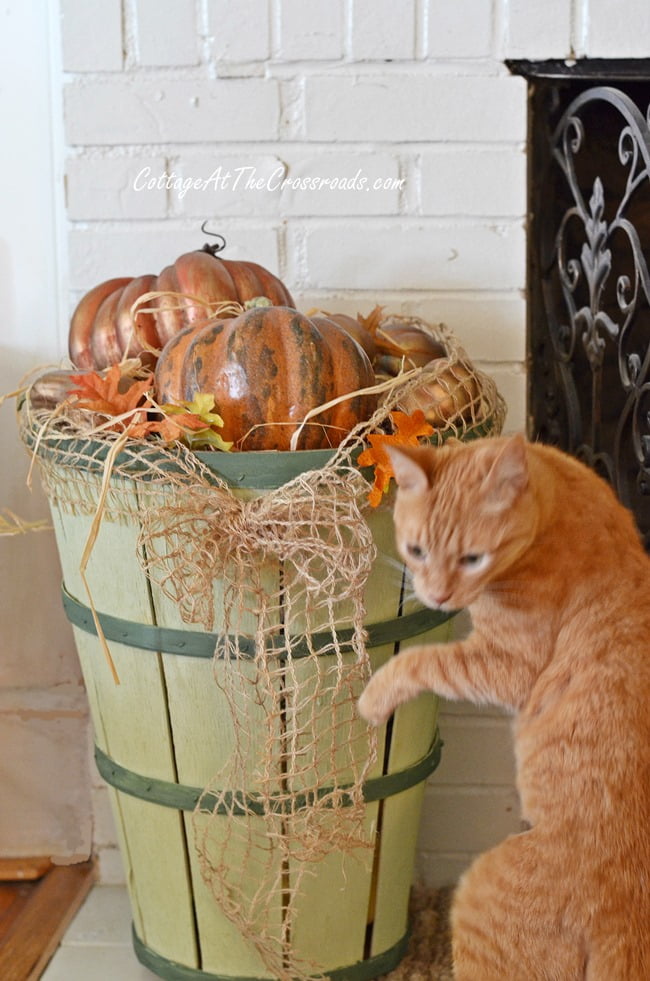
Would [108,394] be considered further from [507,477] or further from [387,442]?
[507,477]

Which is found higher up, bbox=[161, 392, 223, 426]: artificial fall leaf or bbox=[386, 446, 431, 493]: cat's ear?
bbox=[161, 392, 223, 426]: artificial fall leaf

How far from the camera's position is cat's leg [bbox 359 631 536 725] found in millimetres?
1058

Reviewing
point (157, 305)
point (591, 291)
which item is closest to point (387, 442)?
point (157, 305)

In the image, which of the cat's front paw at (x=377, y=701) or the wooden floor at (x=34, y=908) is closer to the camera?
the cat's front paw at (x=377, y=701)

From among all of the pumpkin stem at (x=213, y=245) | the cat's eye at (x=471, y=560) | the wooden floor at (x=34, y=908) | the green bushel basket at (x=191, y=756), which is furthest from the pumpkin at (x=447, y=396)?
the wooden floor at (x=34, y=908)

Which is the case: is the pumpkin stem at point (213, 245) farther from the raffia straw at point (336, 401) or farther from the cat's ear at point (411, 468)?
the cat's ear at point (411, 468)

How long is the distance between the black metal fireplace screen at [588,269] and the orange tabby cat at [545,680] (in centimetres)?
44

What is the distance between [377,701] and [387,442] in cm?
28

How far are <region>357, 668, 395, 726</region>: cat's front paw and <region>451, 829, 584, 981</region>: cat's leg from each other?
18 cm

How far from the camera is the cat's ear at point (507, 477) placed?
0.95 meters

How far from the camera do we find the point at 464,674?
106 cm

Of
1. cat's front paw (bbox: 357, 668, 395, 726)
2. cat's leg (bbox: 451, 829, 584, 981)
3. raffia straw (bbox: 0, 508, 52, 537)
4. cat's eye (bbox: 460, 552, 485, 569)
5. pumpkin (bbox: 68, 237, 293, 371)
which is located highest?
pumpkin (bbox: 68, 237, 293, 371)

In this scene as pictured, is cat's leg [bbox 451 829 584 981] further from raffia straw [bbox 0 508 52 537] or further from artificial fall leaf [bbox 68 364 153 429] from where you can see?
raffia straw [bbox 0 508 52 537]

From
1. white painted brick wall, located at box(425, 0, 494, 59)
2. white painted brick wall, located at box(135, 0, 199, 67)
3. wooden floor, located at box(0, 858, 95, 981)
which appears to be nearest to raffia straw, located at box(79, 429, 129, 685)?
wooden floor, located at box(0, 858, 95, 981)
